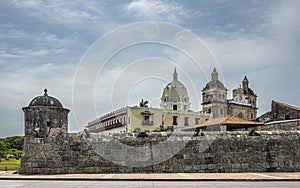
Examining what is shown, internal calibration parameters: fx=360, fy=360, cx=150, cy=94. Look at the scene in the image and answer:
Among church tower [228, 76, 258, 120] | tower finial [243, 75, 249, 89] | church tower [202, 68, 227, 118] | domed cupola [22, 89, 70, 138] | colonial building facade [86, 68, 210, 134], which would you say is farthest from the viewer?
tower finial [243, 75, 249, 89]

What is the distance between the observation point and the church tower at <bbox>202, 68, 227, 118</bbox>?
241ft

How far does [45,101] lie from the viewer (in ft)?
64.4

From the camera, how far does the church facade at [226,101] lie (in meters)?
73.8

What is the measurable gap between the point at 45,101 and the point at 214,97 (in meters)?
59.3

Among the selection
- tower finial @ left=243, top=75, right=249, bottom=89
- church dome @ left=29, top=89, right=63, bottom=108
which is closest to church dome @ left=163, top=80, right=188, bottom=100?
tower finial @ left=243, top=75, right=249, bottom=89

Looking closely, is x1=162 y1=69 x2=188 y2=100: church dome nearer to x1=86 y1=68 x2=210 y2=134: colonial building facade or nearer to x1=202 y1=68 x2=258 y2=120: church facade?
x1=86 y1=68 x2=210 y2=134: colonial building facade

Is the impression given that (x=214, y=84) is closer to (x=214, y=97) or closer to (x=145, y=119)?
(x=214, y=97)

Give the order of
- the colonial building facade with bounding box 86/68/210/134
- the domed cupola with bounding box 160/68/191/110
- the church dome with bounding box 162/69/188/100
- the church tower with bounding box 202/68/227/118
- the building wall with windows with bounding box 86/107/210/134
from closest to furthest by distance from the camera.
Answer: the building wall with windows with bounding box 86/107/210/134
the colonial building facade with bounding box 86/68/210/134
the church dome with bounding box 162/69/188/100
the domed cupola with bounding box 160/68/191/110
the church tower with bounding box 202/68/227/118

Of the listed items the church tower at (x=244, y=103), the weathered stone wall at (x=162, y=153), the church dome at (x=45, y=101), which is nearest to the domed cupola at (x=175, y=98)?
the church tower at (x=244, y=103)

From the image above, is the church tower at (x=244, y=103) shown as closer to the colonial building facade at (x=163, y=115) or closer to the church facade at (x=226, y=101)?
the church facade at (x=226, y=101)

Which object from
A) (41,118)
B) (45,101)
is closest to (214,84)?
(45,101)

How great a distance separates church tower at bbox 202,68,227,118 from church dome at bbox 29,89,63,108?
176 feet

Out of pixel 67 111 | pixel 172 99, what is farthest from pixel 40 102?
pixel 172 99

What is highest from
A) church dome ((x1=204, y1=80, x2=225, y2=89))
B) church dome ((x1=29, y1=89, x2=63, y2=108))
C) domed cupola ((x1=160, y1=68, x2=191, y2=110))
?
church dome ((x1=204, y1=80, x2=225, y2=89))
